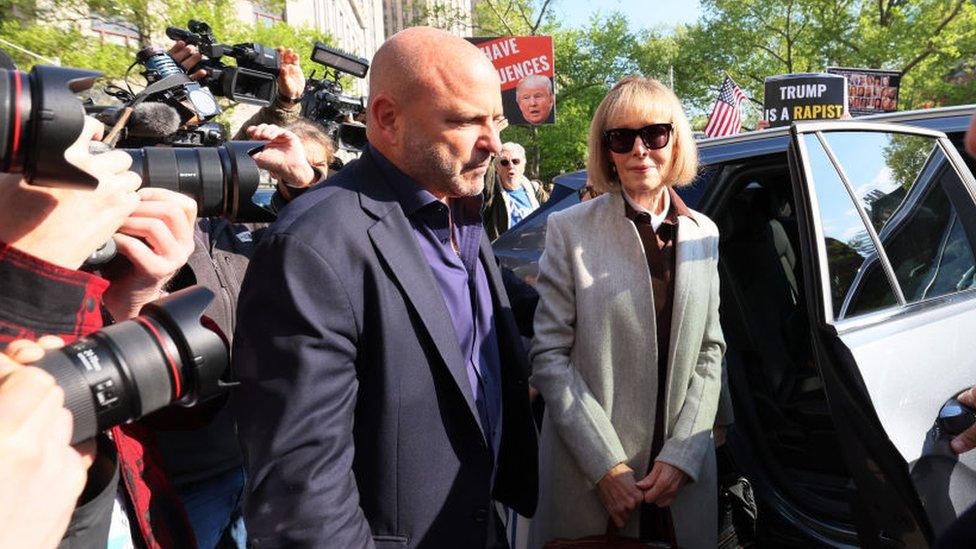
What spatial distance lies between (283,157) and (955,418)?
218 centimetres

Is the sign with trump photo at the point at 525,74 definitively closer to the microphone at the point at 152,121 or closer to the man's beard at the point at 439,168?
the microphone at the point at 152,121

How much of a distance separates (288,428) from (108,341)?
57cm

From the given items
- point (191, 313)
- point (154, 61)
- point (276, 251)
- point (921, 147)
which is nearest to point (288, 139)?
point (154, 61)

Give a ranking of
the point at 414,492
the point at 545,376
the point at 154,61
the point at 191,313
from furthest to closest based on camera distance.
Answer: the point at 154,61, the point at 545,376, the point at 414,492, the point at 191,313

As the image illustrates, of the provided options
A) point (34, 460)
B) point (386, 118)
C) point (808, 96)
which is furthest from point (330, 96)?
point (808, 96)

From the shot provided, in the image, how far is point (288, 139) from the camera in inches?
103

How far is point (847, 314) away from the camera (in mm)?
2180

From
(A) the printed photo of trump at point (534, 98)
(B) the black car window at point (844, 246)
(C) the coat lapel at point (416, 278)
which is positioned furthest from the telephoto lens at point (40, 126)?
(A) the printed photo of trump at point (534, 98)

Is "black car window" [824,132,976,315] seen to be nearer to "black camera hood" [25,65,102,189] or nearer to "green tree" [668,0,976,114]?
"black camera hood" [25,65,102,189]

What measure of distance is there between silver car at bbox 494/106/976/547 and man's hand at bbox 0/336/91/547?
183 cm

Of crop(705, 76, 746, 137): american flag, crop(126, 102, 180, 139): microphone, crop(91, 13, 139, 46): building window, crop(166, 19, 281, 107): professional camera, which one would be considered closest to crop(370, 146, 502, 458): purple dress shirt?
crop(126, 102, 180, 139): microphone

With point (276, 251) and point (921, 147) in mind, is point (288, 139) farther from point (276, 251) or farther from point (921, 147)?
point (921, 147)

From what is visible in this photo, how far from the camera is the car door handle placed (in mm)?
2035

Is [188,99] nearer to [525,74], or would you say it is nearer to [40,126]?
[40,126]
